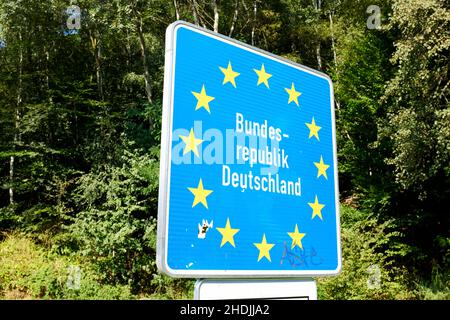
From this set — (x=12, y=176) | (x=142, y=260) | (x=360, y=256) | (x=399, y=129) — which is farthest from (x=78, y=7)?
(x=360, y=256)

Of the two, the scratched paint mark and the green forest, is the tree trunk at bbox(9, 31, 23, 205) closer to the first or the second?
the green forest

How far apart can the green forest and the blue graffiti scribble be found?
25.4 ft

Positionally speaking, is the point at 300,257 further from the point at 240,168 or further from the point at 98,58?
the point at 98,58

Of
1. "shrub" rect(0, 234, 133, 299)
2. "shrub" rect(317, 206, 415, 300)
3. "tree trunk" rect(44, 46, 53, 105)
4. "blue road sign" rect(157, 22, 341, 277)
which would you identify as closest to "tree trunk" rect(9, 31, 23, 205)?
"tree trunk" rect(44, 46, 53, 105)

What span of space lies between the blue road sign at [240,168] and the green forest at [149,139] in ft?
25.5

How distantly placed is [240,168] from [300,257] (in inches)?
12.6

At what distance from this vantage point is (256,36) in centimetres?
2264

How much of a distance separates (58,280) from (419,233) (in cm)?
1063

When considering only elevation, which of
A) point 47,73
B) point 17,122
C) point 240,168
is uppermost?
point 47,73

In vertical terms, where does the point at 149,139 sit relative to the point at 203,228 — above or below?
above

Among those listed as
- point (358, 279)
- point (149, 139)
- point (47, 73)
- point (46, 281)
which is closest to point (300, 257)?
point (358, 279)

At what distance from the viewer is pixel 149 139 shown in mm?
16875

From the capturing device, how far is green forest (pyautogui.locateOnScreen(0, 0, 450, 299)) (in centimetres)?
1090

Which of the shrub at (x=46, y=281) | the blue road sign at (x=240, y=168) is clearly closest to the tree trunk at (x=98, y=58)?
the shrub at (x=46, y=281)
